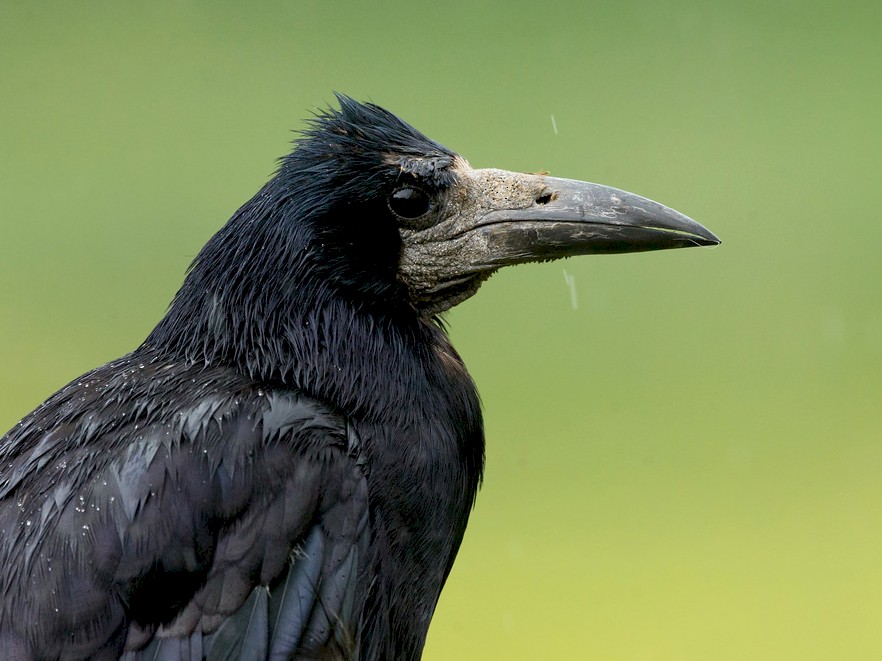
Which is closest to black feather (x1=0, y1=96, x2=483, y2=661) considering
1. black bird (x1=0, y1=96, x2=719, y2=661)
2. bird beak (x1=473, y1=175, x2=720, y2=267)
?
black bird (x1=0, y1=96, x2=719, y2=661)

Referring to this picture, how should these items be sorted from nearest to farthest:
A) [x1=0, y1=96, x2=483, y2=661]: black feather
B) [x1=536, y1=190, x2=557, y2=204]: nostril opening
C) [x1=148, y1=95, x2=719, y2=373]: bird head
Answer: [x1=0, y1=96, x2=483, y2=661]: black feather < [x1=148, y1=95, x2=719, y2=373]: bird head < [x1=536, y1=190, x2=557, y2=204]: nostril opening

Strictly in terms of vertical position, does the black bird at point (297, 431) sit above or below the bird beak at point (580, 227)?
below

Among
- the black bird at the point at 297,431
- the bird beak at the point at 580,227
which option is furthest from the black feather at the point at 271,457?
the bird beak at the point at 580,227

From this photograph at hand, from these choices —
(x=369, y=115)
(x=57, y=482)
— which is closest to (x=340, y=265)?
(x=369, y=115)

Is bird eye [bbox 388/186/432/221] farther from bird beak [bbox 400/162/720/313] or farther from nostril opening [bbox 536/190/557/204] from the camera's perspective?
nostril opening [bbox 536/190/557/204]

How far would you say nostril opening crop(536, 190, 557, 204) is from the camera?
2.61 meters

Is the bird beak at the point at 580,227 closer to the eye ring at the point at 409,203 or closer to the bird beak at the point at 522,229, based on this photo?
the bird beak at the point at 522,229

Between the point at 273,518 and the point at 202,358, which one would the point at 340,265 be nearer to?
the point at 202,358

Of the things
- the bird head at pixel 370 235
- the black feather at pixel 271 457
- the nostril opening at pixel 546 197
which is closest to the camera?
the black feather at pixel 271 457

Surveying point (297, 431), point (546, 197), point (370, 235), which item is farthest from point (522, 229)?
point (297, 431)

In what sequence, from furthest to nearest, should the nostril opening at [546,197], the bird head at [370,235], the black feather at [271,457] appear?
the nostril opening at [546,197] → the bird head at [370,235] → the black feather at [271,457]

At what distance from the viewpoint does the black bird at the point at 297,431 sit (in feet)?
7.18

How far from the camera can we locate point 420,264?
2.58 meters

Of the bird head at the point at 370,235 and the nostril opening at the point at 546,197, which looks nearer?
the bird head at the point at 370,235
